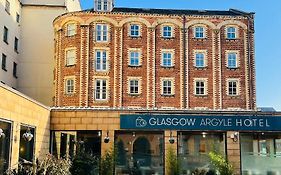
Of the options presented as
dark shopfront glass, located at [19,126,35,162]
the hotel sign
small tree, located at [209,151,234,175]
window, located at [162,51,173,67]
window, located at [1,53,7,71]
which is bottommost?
small tree, located at [209,151,234,175]

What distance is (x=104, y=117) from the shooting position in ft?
59.9

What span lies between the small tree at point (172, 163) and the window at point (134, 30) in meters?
19.1

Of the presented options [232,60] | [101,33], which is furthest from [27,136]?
[232,60]

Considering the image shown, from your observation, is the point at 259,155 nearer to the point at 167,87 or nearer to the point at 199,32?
the point at 167,87

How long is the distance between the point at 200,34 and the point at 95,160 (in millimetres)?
21994

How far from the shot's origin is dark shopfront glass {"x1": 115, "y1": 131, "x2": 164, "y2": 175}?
720 inches

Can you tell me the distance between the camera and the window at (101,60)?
35094 millimetres

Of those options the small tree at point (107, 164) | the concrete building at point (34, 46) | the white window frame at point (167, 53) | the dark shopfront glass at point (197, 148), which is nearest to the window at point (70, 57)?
the concrete building at point (34, 46)

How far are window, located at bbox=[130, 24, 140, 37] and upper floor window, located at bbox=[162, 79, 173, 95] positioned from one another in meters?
4.62

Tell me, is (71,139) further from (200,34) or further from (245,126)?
(200,34)

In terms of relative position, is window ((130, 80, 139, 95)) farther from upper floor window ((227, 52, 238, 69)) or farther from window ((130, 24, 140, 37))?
upper floor window ((227, 52, 238, 69))

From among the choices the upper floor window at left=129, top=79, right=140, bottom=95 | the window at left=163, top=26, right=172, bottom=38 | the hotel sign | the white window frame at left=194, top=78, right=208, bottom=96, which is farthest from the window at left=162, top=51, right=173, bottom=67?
the hotel sign

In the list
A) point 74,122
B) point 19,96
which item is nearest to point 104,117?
point 74,122

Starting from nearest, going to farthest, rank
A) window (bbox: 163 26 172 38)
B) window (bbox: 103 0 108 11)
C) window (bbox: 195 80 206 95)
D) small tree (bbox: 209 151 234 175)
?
small tree (bbox: 209 151 234 175), window (bbox: 195 80 206 95), window (bbox: 163 26 172 38), window (bbox: 103 0 108 11)
